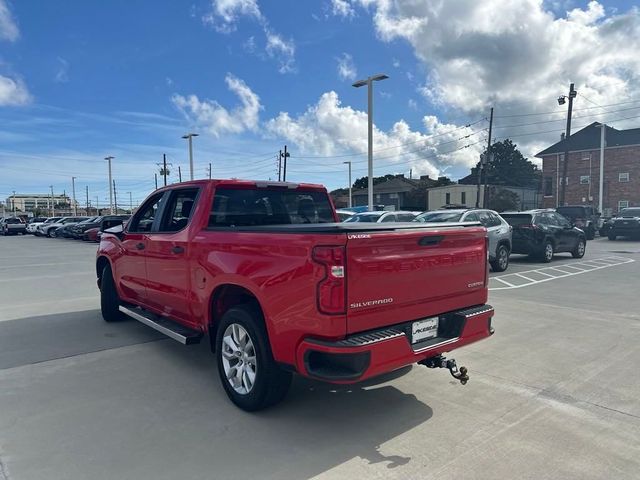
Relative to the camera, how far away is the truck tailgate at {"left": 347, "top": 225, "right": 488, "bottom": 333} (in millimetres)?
3199

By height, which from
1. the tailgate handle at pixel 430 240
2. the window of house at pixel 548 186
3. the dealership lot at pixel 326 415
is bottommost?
the dealership lot at pixel 326 415

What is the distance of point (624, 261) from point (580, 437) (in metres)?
13.8

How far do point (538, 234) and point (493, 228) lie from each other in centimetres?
271

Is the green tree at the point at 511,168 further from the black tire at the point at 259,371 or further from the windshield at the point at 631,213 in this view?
the black tire at the point at 259,371

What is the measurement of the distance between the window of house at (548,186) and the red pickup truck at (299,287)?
5312 cm

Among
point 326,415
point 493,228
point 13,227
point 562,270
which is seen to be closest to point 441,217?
point 493,228

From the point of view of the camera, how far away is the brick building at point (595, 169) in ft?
151

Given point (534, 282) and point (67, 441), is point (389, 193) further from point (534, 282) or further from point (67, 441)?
point (67, 441)

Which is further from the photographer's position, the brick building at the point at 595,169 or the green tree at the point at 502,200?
the green tree at the point at 502,200

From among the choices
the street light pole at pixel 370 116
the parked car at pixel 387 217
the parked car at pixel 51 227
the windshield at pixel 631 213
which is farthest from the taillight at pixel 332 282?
the parked car at pixel 51 227

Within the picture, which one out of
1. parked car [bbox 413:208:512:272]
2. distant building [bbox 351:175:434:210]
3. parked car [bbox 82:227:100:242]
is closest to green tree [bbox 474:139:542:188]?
distant building [bbox 351:175:434:210]

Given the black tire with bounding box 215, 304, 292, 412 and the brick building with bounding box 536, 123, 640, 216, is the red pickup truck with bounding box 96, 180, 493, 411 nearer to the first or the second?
the black tire with bounding box 215, 304, 292, 412

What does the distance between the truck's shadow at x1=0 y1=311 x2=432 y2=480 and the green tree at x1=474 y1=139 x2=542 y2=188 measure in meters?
82.3

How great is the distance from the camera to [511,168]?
84562 millimetres
